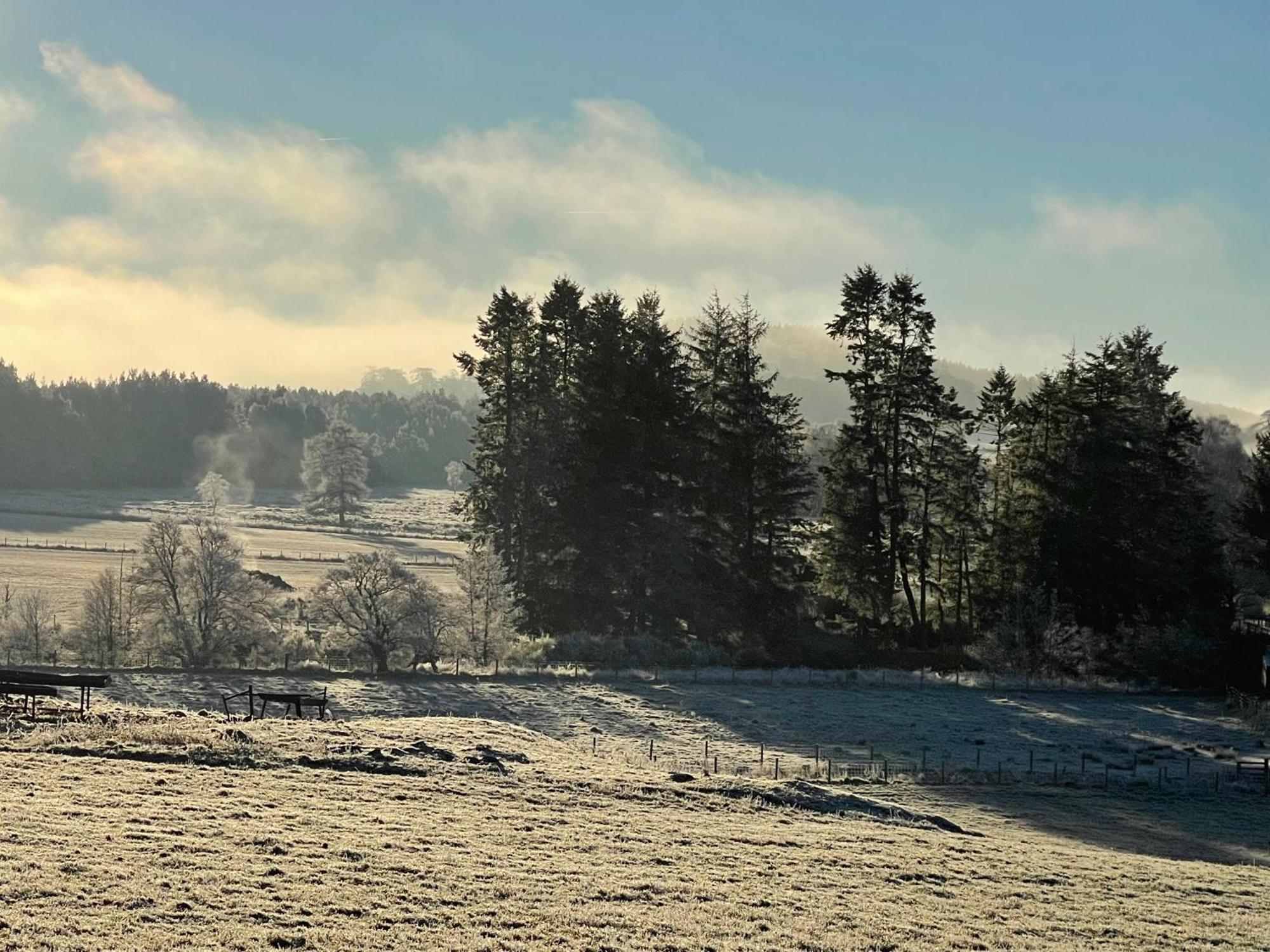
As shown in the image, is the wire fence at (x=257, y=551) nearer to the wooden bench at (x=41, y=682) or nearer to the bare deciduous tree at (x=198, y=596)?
the bare deciduous tree at (x=198, y=596)

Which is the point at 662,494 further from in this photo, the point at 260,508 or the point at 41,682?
the point at 260,508

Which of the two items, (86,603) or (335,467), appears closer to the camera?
(86,603)

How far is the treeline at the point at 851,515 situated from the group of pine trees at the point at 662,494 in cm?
13

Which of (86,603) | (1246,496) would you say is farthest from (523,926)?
(1246,496)

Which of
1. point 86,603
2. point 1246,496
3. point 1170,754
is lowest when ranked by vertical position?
point 1170,754

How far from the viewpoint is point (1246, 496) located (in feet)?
224

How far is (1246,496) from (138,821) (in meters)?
67.1

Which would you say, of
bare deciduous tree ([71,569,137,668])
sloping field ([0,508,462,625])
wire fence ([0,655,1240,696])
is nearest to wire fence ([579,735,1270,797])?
wire fence ([0,655,1240,696])

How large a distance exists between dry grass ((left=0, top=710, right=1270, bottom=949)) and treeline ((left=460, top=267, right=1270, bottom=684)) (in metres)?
30.1

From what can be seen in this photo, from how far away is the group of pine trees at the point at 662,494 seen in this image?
61.8 metres

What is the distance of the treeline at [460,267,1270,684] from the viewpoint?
201ft

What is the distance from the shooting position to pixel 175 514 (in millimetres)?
86500

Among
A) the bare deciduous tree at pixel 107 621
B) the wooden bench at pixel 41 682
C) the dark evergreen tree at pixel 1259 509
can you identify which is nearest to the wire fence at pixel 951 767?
the wooden bench at pixel 41 682

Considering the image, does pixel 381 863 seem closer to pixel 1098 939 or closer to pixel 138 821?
pixel 138 821
